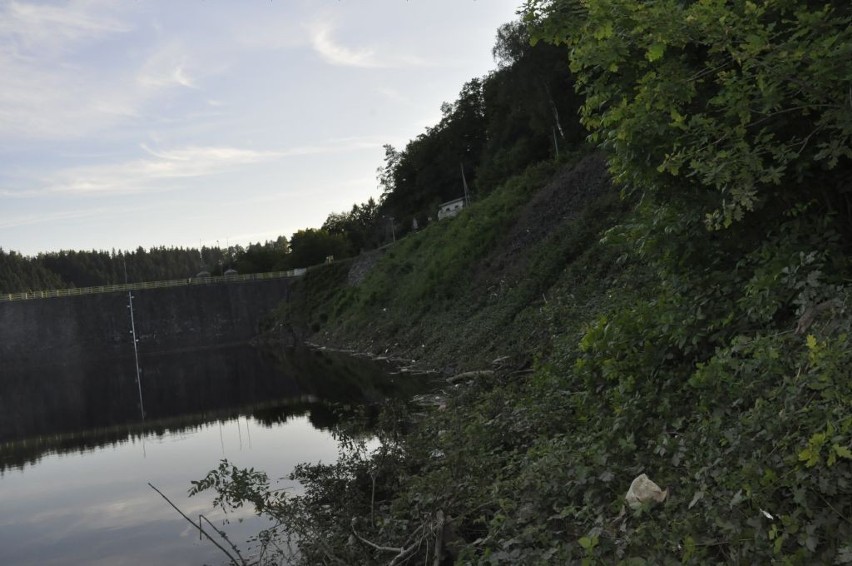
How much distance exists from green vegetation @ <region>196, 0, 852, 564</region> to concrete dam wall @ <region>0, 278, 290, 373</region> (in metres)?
64.2

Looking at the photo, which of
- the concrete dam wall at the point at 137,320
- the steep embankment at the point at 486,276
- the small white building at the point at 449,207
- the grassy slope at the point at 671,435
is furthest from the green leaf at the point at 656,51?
the concrete dam wall at the point at 137,320

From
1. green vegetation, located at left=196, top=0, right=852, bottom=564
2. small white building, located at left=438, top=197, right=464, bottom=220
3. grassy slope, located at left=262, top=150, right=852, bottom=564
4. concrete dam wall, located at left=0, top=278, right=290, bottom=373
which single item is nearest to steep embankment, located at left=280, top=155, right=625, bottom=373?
grassy slope, located at left=262, top=150, right=852, bottom=564

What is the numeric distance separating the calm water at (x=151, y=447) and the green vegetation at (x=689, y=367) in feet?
9.27

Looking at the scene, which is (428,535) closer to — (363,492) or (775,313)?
(363,492)

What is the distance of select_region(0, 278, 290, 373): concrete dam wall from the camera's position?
6872cm

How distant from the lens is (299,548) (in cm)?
859

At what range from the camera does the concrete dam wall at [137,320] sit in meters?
68.7

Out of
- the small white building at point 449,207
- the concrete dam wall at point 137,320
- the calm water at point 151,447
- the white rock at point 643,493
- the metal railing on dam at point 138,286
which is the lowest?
the calm water at point 151,447

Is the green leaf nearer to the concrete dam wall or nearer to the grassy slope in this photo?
the grassy slope

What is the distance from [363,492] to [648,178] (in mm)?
5362

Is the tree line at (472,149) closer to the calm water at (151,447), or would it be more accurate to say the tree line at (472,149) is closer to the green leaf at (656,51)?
the green leaf at (656,51)

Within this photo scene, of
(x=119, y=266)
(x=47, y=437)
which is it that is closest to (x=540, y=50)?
(x=47, y=437)

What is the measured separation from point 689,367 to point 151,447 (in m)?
15.8

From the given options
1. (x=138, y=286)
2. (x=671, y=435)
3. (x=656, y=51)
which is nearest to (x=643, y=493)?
(x=671, y=435)
